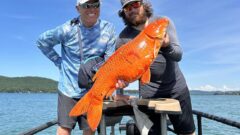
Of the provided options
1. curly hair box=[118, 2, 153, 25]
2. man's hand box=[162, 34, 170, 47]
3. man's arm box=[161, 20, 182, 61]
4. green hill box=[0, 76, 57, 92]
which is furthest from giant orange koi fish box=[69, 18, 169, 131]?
green hill box=[0, 76, 57, 92]

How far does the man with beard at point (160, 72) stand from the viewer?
3.96 metres

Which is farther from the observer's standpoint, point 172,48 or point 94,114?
point 172,48

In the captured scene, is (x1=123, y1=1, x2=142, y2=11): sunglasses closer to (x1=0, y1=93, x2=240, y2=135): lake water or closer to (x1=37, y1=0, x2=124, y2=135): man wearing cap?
(x1=37, y1=0, x2=124, y2=135): man wearing cap

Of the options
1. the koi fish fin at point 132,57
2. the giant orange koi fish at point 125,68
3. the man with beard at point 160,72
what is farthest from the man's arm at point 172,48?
the koi fish fin at point 132,57

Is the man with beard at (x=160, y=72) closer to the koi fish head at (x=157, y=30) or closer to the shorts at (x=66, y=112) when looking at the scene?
the koi fish head at (x=157, y=30)

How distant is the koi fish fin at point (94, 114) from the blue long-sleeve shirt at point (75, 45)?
1.44 metres

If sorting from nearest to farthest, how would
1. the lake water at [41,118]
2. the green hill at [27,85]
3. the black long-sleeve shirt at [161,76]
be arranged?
the black long-sleeve shirt at [161,76] → the lake water at [41,118] → the green hill at [27,85]

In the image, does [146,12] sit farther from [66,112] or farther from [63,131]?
[63,131]

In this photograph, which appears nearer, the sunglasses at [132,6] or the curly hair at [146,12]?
the sunglasses at [132,6]

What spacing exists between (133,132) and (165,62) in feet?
3.01

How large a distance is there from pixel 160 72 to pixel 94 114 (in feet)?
4.20

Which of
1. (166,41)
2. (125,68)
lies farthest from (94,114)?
(166,41)

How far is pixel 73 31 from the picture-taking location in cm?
457

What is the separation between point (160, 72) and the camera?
414 centimetres
